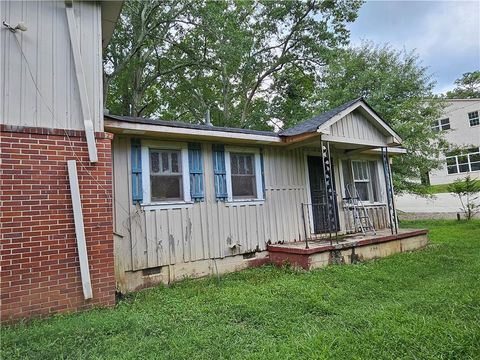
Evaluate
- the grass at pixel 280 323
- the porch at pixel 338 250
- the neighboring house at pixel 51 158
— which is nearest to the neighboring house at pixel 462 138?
the porch at pixel 338 250

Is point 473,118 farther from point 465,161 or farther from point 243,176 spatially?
point 243,176

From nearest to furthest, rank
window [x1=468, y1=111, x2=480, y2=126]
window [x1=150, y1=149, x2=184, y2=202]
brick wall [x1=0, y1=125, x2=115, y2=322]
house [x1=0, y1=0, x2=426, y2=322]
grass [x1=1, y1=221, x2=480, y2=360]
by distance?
grass [x1=1, y1=221, x2=480, y2=360] → brick wall [x1=0, y1=125, x2=115, y2=322] → house [x1=0, y1=0, x2=426, y2=322] → window [x1=150, y1=149, x2=184, y2=202] → window [x1=468, y1=111, x2=480, y2=126]

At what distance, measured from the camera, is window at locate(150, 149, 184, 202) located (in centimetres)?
533

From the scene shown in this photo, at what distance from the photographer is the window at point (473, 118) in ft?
68.6

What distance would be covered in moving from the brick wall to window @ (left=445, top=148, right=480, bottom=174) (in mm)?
22582

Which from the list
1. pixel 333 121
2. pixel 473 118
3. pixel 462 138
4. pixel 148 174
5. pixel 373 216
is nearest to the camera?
pixel 148 174

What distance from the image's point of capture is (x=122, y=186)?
500 cm

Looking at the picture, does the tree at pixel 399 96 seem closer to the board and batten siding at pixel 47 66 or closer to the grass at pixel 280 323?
the grass at pixel 280 323

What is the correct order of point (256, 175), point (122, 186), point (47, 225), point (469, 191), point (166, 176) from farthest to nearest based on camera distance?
point (469, 191) → point (256, 175) → point (166, 176) → point (122, 186) → point (47, 225)

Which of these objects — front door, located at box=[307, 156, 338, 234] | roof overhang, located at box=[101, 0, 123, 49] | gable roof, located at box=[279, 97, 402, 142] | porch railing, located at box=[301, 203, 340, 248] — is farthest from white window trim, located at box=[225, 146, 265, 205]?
roof overhang, located at box=[101, 0, 123, 49]

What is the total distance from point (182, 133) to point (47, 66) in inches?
85.2

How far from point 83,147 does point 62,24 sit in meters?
1.75

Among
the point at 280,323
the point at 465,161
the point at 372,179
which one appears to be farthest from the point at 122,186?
the point at 465,161

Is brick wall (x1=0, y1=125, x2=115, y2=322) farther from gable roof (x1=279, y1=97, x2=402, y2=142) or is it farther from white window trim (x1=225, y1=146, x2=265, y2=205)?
gable roof (x1=279, y1=97, x2=402, y2=142)
